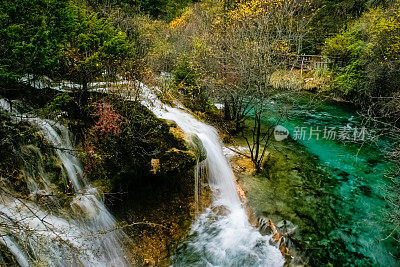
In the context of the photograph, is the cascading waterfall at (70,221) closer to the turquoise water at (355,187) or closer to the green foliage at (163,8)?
the turquoise water at (355,187)

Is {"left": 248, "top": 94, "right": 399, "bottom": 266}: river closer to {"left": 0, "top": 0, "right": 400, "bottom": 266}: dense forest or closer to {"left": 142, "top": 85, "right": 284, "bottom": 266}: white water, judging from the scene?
{"left": 0, "top": 0, "right": 400, "bottom": 266}: dense forest

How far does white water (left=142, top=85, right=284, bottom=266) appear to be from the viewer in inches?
231

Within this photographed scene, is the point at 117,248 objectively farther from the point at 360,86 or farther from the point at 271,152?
the point at 360,86

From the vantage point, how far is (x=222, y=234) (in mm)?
6582

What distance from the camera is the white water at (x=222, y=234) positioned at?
5.88m

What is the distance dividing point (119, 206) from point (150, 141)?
216 cm

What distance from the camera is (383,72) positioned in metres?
13.8

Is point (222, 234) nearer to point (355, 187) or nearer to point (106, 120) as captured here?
point (106, 120)

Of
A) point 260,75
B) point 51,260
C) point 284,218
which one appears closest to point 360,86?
point 260,75

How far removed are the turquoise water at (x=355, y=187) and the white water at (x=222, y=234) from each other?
2.29 m

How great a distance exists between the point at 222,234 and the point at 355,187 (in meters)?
5.85

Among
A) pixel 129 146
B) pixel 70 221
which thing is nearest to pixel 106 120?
pixel 129 146

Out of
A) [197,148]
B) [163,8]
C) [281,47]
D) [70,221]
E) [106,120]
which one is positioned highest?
[163,8]

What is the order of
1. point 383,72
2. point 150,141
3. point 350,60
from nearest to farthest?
point 150,141, point 383,72, point 350,60
